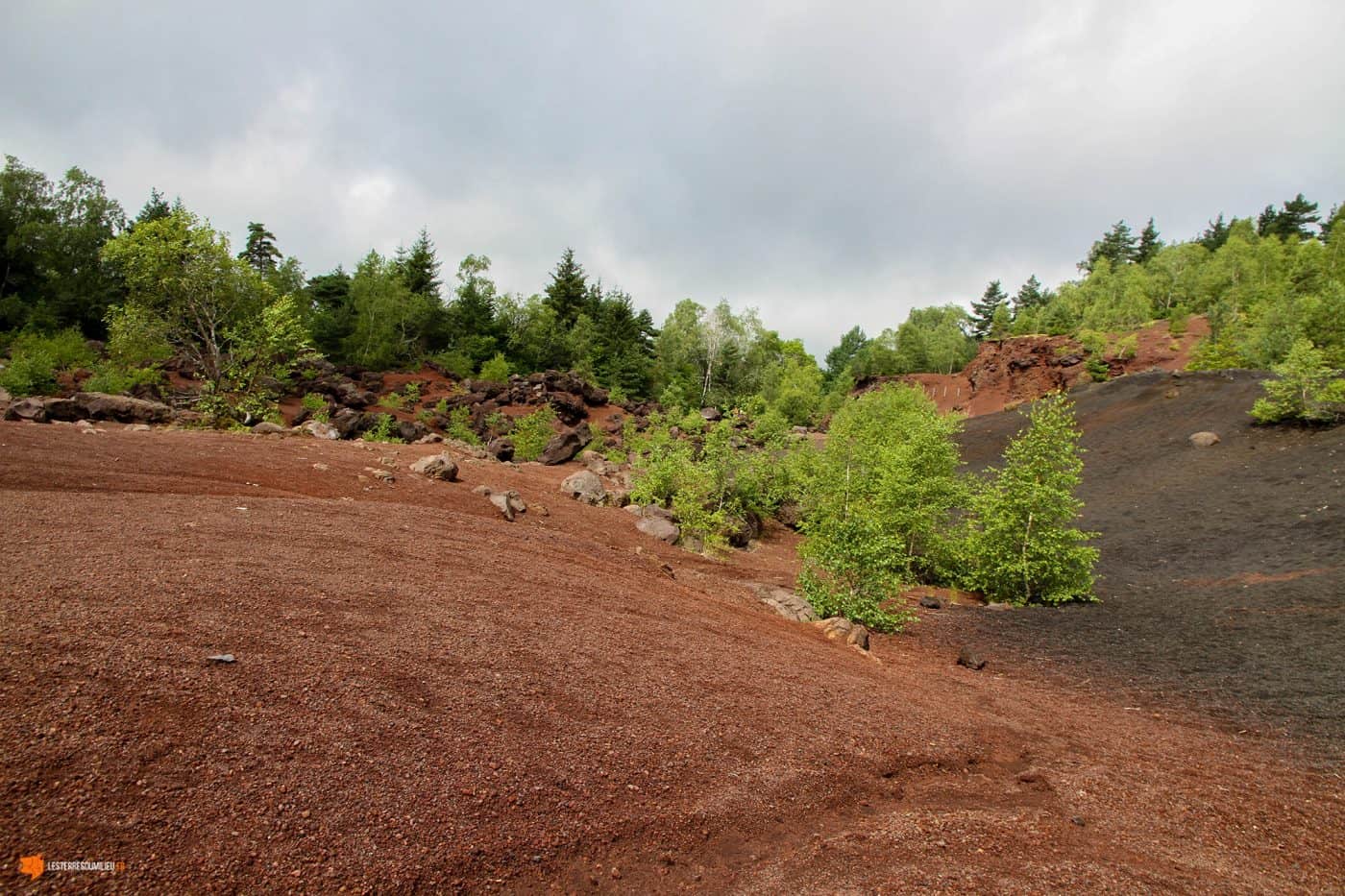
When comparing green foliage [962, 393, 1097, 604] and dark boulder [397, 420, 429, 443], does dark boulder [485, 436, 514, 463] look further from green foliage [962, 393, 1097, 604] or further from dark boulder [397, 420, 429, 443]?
green foliage [962, 393, 1097, 604]

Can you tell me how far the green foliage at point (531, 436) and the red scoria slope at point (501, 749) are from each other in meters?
18.9

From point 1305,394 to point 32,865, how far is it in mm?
34623

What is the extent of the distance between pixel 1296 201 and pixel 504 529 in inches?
4378

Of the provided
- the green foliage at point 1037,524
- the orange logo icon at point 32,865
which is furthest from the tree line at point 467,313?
the orange logo icon at point 32,865

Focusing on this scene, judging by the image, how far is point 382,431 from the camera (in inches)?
982

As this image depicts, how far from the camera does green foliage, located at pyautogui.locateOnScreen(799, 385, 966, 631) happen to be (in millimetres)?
9562

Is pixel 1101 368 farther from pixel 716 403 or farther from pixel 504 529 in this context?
pixel 504 529

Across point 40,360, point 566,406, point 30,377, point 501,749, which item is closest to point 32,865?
point 501,749

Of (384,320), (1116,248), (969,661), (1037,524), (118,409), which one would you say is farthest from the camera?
(1116,248)

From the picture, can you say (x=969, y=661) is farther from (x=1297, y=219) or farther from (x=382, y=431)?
(x=1297, y=219)

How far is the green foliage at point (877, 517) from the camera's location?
9562mm

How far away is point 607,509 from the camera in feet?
50.1

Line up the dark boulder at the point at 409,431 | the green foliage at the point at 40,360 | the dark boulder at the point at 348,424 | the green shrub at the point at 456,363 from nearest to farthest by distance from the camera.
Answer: the green foliage at the point at 40,360 → the dark boulder at the point at 348,424 → the dark boulder at the point at 409,431 → the green shrub at the point at 456,363

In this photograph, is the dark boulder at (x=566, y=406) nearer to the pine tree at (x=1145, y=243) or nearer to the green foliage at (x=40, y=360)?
the green foliage at (x=40, y=360)
